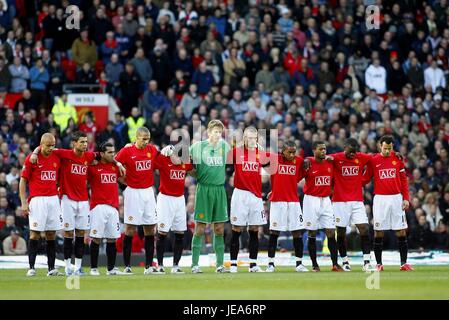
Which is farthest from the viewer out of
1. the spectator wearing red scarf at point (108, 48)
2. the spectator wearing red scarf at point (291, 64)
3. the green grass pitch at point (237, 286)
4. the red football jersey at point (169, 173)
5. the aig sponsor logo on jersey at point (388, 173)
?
the spectator wearing red scarf at point (291, 64)

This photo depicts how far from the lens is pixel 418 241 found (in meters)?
28.6

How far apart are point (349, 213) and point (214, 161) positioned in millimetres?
3262

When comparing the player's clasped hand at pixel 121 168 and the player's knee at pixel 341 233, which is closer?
the player's clasped hand at pixel 121 168

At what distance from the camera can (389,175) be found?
2289cm

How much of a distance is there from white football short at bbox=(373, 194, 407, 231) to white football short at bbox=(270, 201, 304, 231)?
1.68 meters

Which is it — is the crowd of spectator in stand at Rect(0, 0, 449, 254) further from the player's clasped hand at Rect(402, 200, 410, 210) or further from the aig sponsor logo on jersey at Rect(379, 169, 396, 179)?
the aig sponsor logo on jersey at Rect(379, 169, 396, 179)

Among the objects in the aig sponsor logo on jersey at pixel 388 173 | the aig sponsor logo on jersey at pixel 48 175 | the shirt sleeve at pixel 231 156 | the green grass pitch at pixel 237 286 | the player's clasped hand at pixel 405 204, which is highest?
the shirt sleeve at pixel 231 156

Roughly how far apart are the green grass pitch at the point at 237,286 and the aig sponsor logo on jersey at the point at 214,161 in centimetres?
217

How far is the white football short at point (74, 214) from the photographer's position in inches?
835

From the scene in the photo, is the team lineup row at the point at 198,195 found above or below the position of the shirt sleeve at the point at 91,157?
below

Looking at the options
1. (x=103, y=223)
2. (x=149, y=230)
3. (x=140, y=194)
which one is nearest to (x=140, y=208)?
(x=140, y=194)

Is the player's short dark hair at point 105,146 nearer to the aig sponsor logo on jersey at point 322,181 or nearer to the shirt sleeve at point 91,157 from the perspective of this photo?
the shirt sleeve at point 91,157

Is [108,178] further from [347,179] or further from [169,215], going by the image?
[347,179]

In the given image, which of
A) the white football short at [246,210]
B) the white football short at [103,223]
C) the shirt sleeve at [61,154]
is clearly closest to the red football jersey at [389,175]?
the white football short at [246,210]
